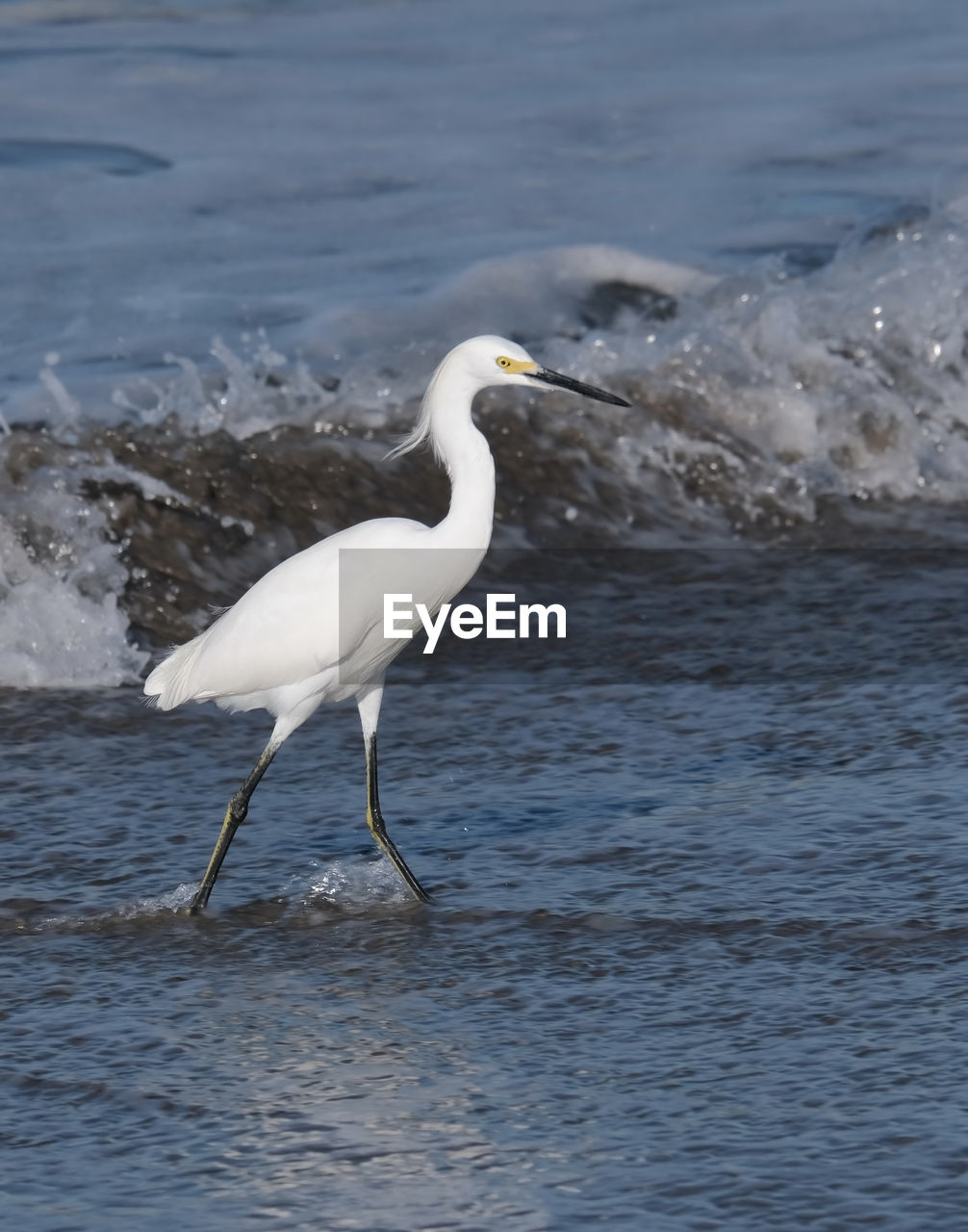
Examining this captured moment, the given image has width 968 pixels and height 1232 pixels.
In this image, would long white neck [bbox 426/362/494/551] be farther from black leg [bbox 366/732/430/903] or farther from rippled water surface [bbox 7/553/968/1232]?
rippled water surface [bbox 7/553/968/1232]

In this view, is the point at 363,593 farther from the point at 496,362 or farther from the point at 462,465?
the point at 496,362

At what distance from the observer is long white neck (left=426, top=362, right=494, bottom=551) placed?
4.50 m

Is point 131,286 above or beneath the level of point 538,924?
above

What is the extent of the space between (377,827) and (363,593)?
0.50 m

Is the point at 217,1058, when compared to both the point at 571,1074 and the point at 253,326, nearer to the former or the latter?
the point at 571,1074

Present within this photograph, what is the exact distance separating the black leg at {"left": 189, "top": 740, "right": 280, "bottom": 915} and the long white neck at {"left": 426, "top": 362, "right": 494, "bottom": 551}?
2.02ft

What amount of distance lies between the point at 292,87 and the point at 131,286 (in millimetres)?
3960

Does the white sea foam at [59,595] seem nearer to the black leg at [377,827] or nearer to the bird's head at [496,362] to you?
the black leg at [377,827]

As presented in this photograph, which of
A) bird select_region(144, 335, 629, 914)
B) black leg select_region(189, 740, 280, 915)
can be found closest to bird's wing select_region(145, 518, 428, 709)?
bird select_region(144, 335, 629, 914)

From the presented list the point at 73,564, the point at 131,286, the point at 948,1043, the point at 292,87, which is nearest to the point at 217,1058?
the point at 948,1043

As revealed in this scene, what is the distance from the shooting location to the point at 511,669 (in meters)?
5.94

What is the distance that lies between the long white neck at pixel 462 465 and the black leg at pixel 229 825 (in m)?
0.61

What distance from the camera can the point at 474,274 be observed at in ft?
31.6

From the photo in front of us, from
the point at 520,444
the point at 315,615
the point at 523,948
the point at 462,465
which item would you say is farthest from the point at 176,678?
the point at 520,444
